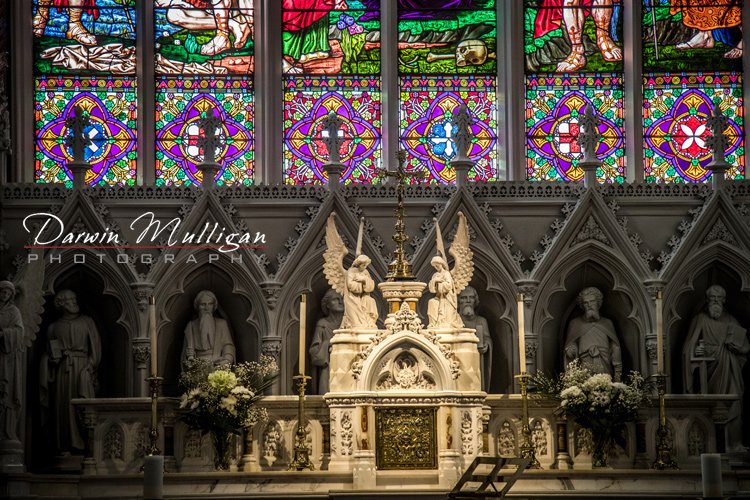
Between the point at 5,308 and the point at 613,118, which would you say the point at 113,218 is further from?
the point at 613,118

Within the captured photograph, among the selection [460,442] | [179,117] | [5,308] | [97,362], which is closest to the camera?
[460,442]

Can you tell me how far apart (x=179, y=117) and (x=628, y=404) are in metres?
6.99

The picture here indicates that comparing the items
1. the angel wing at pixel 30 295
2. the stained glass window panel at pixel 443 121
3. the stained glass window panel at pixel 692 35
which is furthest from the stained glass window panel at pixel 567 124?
the angel wing at pixel 30 295

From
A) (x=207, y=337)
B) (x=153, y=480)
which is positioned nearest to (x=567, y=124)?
(x=207, y=337)

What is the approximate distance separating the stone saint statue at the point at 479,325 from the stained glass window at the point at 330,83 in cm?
236

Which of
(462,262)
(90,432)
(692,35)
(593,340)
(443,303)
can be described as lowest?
(90,432)

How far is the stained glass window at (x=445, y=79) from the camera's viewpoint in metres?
18.1

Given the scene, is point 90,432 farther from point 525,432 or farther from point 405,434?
point 525,432

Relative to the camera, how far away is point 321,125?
59.5 ft

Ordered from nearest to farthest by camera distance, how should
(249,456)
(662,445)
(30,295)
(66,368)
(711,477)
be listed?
(711,477)
(662,445)
(249,456)
(30,295)
(66,368)

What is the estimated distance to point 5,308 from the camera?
14094mm

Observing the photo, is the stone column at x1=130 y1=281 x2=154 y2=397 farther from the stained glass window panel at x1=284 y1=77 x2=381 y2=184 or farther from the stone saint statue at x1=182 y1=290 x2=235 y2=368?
the stained glass window panel at x1=284 y1=77 x2=381 y2=184

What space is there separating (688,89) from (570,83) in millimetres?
1398

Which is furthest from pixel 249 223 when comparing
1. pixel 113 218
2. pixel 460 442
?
pixel 460 442
